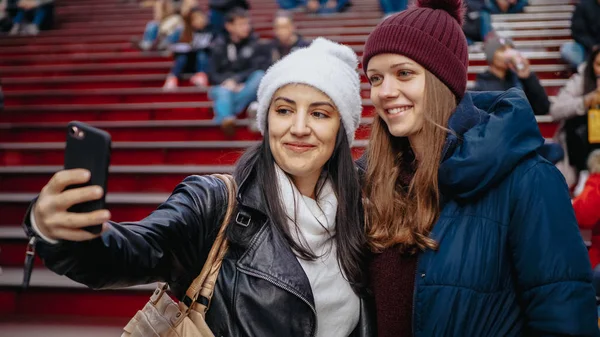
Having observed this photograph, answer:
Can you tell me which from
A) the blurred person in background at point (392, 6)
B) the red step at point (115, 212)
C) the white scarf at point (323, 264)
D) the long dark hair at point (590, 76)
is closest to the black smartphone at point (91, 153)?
the white scarf at point (323, 264)

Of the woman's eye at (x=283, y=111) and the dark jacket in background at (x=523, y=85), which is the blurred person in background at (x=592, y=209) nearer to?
the dark jacket in background at (x=523, y=85)

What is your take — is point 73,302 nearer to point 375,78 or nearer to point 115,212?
point 115,212

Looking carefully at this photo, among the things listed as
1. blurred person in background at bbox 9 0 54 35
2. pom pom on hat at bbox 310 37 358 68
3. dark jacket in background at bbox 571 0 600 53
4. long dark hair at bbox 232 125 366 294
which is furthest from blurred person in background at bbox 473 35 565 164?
blurred person in background at bbox 9 0 54 35

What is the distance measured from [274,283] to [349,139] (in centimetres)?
57

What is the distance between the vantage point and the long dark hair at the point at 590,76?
12.8 ft

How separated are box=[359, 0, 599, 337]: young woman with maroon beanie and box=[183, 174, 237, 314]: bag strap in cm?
45

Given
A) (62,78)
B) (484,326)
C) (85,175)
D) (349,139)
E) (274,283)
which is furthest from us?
(62,78)

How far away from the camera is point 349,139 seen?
174 cm

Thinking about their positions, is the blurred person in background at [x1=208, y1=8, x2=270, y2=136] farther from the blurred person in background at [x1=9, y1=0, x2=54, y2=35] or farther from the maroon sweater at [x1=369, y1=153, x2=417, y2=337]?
the blurred person in background at [x1=9, y1=0, x2=54, y2=35]

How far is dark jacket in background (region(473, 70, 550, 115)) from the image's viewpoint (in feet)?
13.0

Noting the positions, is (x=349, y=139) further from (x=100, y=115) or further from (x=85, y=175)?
(x=100, y=115)

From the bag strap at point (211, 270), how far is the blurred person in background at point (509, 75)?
A: 3.03 metres

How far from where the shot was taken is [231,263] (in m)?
1.41

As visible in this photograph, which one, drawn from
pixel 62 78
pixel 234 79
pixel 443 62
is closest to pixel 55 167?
pixel 234 79
